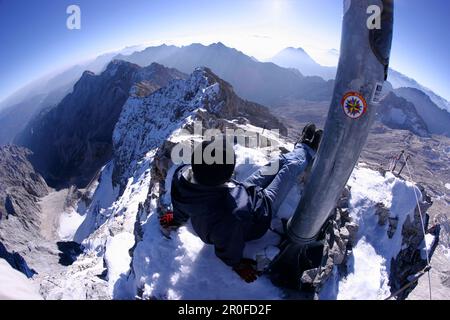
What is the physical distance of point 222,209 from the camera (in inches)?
189

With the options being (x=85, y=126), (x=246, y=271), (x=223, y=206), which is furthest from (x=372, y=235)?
(x=85, y=126)

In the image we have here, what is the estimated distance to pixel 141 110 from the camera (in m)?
78.8

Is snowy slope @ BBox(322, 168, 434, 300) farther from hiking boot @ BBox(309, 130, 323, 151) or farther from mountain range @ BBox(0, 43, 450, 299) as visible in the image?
hiking boot @ BBox(309, 130, 323, 151)

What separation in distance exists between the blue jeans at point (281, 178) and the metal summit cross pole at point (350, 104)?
1.01m

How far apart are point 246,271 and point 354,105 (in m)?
4.05

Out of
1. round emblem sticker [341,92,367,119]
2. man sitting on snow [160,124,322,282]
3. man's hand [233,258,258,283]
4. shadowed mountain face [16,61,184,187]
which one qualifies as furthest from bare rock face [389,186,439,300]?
shadowed mountain face [16,61,184,187]

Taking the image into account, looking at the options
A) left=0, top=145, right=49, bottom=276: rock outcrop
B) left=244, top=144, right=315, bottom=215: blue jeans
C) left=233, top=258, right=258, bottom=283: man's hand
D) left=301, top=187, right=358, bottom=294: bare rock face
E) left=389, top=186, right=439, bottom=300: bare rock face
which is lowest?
left=0, top=145, right=49, bottom=276: rock outcrop

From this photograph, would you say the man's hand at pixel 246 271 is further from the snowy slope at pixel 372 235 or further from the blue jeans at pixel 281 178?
the snowy slope at pixel 372 235

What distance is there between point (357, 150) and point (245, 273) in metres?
3.47

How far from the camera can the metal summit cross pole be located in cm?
378

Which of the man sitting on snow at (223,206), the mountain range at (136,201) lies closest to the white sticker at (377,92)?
the man sitting on snow at (223,206)

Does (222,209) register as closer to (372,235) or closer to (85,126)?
(372,235)

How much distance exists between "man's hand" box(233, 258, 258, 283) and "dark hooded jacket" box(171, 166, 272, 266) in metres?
0.33
